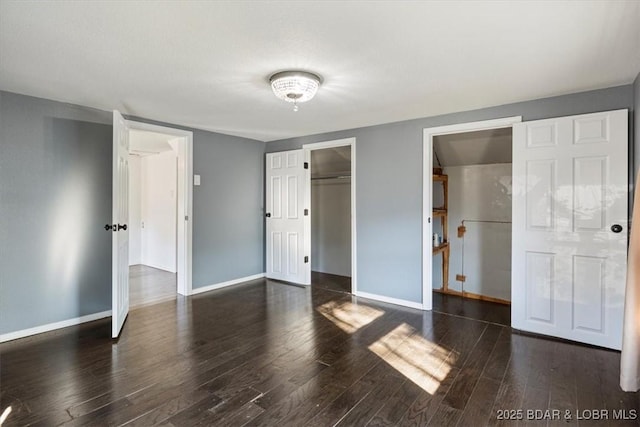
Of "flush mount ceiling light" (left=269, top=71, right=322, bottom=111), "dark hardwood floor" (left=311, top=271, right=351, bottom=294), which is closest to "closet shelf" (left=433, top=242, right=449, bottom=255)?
"dark hardwood floor" (left=311, top=271, right=351, bottom=294)

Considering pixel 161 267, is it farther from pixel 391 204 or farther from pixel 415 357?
pixel 415 357

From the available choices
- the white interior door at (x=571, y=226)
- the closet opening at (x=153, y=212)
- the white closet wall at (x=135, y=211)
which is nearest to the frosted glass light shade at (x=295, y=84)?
the white interior door at (x=571, y=226)

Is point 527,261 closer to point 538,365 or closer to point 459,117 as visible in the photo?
point 538,365

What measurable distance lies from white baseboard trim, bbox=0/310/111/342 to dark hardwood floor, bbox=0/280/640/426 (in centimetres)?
10

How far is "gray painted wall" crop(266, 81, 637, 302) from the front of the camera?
372cm

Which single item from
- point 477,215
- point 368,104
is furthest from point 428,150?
point 477,215

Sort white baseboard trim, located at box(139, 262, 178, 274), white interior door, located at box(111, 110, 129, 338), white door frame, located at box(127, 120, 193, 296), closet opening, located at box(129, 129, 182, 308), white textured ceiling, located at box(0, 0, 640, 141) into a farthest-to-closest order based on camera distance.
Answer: white baseboard trim, located at box(139, 262, 178, 274), closet opening, located at box(129, 129, 182, 308), white door frame, located at box(127, 120, 193, 296), white interior door, located at box(111, 110, 129, 338), white textured ceiling, located at box(0, 0, 640, 141)

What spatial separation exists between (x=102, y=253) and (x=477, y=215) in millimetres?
4394

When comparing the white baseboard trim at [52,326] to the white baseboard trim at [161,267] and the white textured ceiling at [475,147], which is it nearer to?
the white baseboard trim at [161,267]

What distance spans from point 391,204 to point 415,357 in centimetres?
184

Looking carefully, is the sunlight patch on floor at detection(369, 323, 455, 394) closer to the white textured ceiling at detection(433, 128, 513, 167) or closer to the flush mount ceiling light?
the flush mount ceiling light

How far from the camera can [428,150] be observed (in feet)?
12.0

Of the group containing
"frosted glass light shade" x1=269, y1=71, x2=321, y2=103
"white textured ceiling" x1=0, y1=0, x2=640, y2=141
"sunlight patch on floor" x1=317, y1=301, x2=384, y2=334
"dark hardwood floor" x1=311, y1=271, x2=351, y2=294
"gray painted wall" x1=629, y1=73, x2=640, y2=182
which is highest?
"white textured ceiling" x1=0, y1=0, x2=640, y2=141

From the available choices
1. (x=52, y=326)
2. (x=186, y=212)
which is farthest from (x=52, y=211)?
(x=186, y=212)
